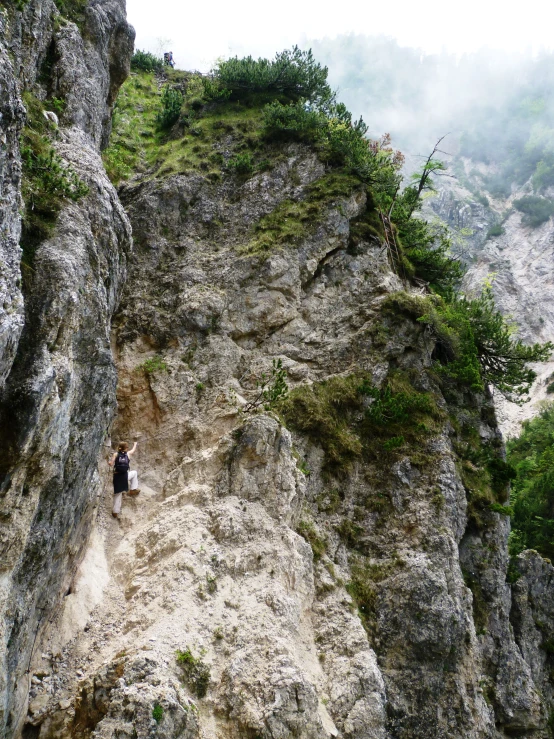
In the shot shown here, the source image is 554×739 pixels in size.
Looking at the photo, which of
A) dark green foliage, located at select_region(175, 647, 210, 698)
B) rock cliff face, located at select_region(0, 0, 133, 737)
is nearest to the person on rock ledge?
rock cliff face, located at select_region(0, 0, 133, 737)

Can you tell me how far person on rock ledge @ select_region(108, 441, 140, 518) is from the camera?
12047mm

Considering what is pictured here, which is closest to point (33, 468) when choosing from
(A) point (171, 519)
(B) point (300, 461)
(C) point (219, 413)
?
(A) point (171, 519)

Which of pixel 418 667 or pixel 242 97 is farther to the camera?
pixel 242 97

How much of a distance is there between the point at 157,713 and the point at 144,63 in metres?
29.2

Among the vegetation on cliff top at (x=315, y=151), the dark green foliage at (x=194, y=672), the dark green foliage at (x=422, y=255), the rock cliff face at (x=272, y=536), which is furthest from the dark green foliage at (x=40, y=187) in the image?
the dark green foliage at (x=422, y=255)

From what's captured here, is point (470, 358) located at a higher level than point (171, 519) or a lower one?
higher

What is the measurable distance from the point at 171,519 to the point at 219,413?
124 inches

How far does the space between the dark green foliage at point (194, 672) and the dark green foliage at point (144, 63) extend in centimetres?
2780

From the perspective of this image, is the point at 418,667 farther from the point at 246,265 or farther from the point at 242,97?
the point at 242,97

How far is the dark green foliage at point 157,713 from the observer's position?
7.46 metres

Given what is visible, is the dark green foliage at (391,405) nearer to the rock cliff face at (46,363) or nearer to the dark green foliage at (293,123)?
the rock cliff face at (46,363)

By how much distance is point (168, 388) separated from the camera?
1426 cm

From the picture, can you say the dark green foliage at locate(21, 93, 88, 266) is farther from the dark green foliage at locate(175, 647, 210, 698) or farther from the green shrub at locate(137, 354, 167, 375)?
the dark green foliage at locate(175, 647, 210, 698)

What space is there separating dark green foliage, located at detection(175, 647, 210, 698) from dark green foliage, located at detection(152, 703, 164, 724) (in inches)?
41.8
